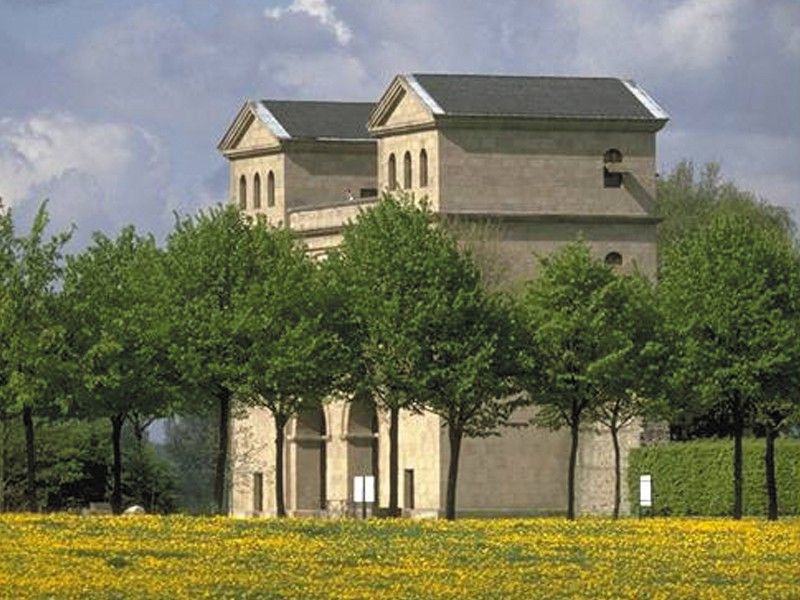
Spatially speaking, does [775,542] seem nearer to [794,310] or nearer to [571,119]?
[794,310]

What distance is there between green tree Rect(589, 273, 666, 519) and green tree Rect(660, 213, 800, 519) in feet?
2.70

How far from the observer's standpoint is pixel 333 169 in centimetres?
14662

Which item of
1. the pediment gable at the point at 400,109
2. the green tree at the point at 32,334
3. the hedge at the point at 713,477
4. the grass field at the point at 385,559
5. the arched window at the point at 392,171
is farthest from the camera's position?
the arched window at the point at 392,171

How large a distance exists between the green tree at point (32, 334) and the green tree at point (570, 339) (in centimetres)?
1547

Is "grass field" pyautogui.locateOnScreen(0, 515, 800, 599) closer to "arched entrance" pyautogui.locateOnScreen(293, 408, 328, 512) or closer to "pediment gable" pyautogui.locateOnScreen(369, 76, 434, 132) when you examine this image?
"pediment gable" pyautogui.locateOnScreen(369, 76, 434, 132)

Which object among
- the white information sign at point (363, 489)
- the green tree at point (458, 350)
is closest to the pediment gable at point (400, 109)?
the green tree at point (458, 350)

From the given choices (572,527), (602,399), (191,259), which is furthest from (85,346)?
(572,527)

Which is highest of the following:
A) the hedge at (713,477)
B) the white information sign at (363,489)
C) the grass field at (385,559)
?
the hedge at (713,477)

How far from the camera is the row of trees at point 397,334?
334ft

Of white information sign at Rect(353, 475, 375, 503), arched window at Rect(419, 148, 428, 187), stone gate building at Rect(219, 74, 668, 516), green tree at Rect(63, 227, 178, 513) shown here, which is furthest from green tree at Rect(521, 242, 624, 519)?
arched window at Rect(419, 148, 428, 187)

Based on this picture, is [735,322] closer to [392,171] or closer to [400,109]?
[400,109]

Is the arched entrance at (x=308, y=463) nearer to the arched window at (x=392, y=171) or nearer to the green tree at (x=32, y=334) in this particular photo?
the arched window at (x=392, y=171)

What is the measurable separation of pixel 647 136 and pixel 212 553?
68.8 metres

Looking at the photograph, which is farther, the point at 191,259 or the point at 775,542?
the point at 191,259
